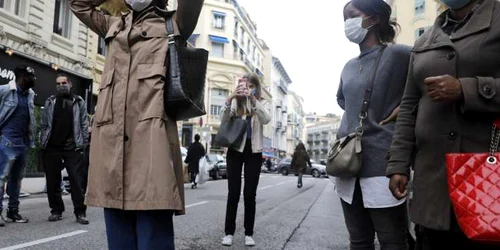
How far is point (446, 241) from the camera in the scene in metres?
2.00

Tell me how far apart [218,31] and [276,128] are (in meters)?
33.5

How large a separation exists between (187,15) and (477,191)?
1498 mm

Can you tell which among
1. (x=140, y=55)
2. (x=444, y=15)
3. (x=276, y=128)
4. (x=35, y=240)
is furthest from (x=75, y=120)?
(x=276, y=128)

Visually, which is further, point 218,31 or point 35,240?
point 218,31

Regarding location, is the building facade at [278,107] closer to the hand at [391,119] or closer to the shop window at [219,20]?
the shop window at [219,20]

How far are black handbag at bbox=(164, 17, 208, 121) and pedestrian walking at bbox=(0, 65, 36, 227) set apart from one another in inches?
189

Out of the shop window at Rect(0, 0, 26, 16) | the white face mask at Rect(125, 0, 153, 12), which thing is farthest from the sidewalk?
the white face mask at Rect(125, 0, 153, 12)

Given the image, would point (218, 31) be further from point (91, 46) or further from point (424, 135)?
point (424, 135)

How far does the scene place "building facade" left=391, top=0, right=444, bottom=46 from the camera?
36.1m

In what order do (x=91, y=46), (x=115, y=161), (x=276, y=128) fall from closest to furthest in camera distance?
(x=115, y=161), (x=91, y=46), (x=276, y=128)

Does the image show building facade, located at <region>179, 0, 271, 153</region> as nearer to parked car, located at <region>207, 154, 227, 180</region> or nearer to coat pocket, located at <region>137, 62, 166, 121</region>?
parked car, located at <region>207, 154, 227, 180</region>

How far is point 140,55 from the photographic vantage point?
2.31 metres

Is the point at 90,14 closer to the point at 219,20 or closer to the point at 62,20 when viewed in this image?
the point at 62,20

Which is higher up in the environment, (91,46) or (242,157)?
(91,46)
